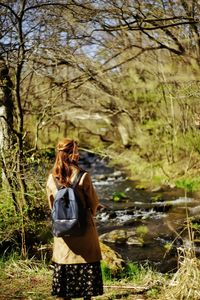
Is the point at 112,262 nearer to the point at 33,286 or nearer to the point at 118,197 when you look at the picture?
the point at 33,286

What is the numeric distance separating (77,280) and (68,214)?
0.67 metres

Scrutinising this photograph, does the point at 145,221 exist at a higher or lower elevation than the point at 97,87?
lower

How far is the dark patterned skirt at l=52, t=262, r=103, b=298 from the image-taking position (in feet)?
13.1

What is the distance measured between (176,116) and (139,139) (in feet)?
11.6

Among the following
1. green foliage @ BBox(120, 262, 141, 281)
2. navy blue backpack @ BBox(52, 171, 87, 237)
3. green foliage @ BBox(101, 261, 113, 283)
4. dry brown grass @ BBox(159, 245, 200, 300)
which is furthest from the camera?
green foliage @ BBox(120, 262, 141, 281)

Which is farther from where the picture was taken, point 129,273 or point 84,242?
point 129,273

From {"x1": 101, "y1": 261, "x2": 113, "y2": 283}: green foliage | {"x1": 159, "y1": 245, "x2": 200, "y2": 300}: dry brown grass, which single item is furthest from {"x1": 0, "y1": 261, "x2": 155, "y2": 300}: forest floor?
{"x1": 101, "y1": 261, "x2": 113, "y2": 283}: green foliage

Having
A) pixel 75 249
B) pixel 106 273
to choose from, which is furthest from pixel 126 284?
pixel 75 249

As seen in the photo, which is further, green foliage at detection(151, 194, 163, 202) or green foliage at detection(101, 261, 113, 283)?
green foliage at detection(151, 194, 163, 202)

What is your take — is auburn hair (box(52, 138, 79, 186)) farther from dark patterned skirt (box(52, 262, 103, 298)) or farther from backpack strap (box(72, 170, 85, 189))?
dark patterned skirt (box(52, 262, 103, 298))

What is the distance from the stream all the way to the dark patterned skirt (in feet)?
5.88

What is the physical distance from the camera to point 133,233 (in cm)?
1104

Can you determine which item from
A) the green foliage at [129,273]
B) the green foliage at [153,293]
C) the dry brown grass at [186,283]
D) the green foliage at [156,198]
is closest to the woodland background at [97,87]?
the green foliage at [129,273]

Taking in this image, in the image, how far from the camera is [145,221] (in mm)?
12586
